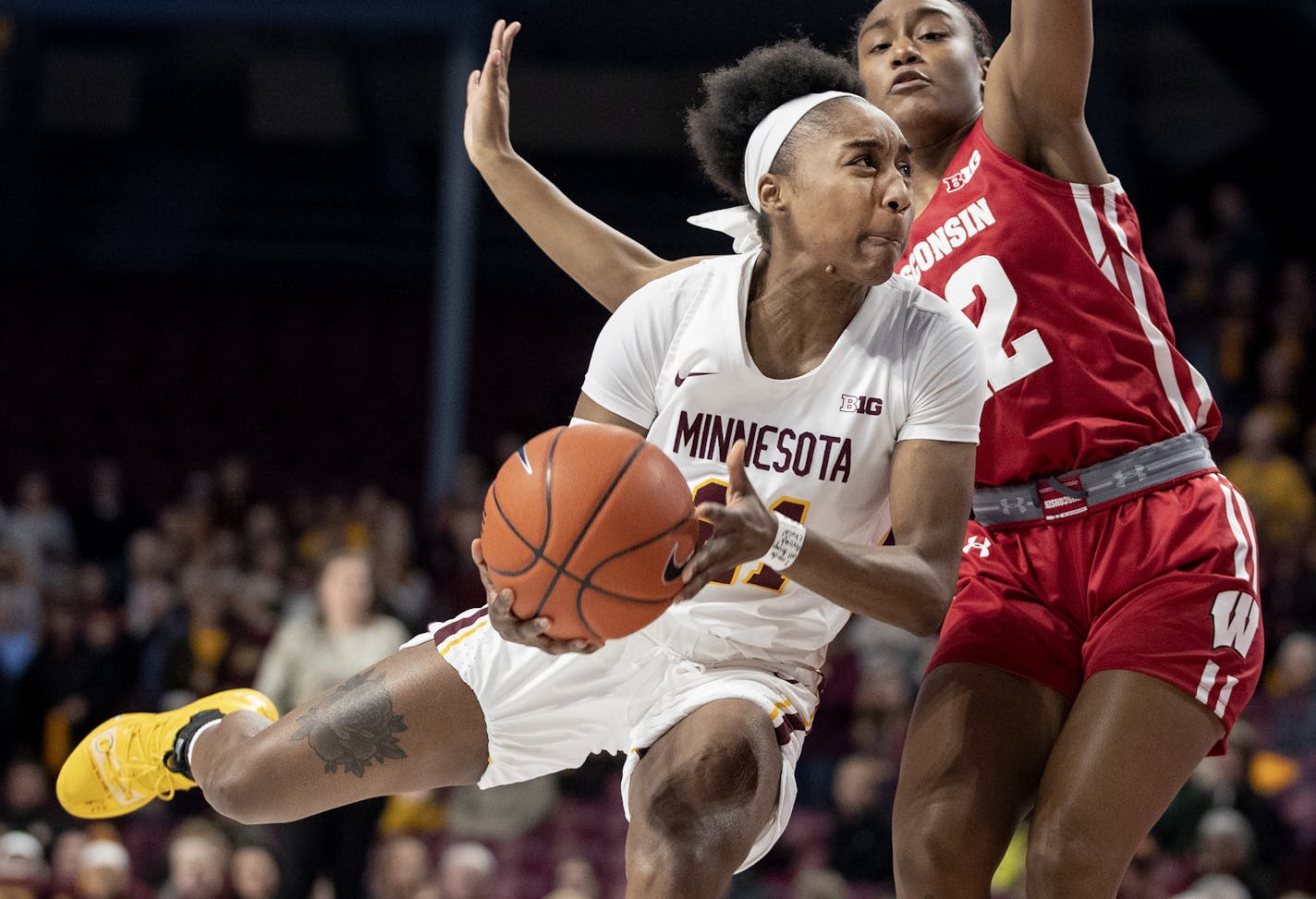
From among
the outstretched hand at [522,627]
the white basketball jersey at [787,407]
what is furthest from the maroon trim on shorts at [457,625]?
the outstretched hand at [522,627]

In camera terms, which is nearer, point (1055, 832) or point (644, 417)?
point (1055, 832)

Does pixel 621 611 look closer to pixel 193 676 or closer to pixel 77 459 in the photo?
pixel 193 676

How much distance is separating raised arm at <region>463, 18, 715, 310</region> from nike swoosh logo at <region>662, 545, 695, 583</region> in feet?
4.15

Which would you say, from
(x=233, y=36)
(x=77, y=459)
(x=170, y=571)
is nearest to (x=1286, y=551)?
(x=170, y=571)

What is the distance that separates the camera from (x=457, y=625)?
384 cm

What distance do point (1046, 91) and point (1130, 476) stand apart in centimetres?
93

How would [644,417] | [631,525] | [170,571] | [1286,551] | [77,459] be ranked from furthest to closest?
1. [77,459]
2. [170,571]
3. [1286,551]
4. [644,417]
5. [631,525]

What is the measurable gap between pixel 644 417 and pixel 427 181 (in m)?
17.2

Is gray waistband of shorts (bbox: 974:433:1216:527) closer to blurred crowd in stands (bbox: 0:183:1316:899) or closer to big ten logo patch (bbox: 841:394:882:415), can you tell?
big ten logo patch (bbox: 841:394:882:415)

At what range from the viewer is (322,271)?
19516 millimetres

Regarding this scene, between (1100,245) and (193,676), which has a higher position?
(1100,245)

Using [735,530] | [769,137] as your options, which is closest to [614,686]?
[735,530]

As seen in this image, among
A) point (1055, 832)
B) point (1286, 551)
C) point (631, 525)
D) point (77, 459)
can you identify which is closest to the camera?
point (631, 525)

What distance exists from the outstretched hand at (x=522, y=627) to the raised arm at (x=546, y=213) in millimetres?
1235
